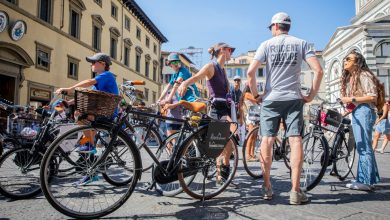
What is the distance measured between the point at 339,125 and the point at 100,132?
347 cm

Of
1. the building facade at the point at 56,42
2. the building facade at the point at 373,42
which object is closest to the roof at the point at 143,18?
the building facade at the point at 56,42

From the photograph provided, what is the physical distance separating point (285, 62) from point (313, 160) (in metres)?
1.46

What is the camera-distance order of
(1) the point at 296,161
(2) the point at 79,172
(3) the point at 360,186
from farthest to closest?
(3) the point at 360,186
(1) the point at 296,161
(2) the point at 79,172

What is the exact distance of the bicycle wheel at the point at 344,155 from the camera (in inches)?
179

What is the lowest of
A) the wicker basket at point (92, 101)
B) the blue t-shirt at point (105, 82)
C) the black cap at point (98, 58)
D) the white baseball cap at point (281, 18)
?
the wicker basket at point (92, 101)

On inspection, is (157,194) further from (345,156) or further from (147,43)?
(147,43)

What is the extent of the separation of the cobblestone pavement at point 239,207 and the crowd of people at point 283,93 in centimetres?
22

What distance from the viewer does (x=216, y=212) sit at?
9.89ft

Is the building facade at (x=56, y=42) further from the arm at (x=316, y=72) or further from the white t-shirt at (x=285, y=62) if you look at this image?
the arm at (x=316, y=72)

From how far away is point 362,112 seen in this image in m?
4.09

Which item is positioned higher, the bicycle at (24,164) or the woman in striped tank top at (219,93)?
the woman in striped tank top at (219,93)

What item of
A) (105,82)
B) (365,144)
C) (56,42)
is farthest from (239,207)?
(56,42)

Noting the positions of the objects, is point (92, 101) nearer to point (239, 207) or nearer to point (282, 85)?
point (239, 207)

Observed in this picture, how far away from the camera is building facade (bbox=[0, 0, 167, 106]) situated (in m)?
15.2
